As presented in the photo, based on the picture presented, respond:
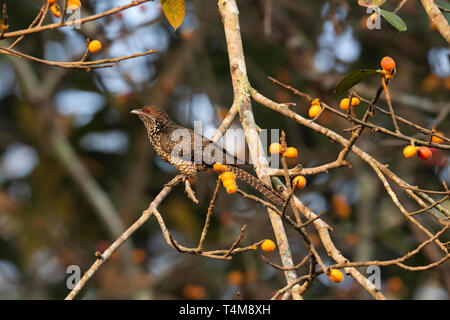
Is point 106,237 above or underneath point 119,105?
Result: underneath

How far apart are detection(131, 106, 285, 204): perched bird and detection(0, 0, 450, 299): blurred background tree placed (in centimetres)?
119

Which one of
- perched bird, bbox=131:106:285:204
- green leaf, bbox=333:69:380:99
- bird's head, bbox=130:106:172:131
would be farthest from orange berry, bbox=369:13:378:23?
bird's head, bbox=130:106:172:131

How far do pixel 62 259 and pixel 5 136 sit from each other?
194 cm

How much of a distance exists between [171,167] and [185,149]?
302 cm

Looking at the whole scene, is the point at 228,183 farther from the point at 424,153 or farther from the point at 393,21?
the point at 393,21

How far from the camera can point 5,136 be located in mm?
8078

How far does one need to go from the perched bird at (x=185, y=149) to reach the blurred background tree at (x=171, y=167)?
1187 millimetres

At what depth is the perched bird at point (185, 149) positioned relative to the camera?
4.24 metres

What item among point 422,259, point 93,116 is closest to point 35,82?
point 93,116

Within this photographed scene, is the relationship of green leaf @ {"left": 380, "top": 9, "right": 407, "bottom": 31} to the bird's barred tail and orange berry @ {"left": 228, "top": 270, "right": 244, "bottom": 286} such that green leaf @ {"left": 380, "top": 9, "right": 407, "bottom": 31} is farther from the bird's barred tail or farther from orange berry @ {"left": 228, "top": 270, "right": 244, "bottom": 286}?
orange berry @ {"left": 228, "top": 270, "right": 244, "bottom": 286}

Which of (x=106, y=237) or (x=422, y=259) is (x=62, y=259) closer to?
(x=106, y=237)

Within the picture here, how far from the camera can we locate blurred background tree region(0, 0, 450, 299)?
6621 millimetres

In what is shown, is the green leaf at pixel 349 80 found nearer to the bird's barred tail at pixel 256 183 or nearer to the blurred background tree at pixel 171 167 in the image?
the bird's barred tail at pixel 256 183

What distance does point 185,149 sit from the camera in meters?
4.58
